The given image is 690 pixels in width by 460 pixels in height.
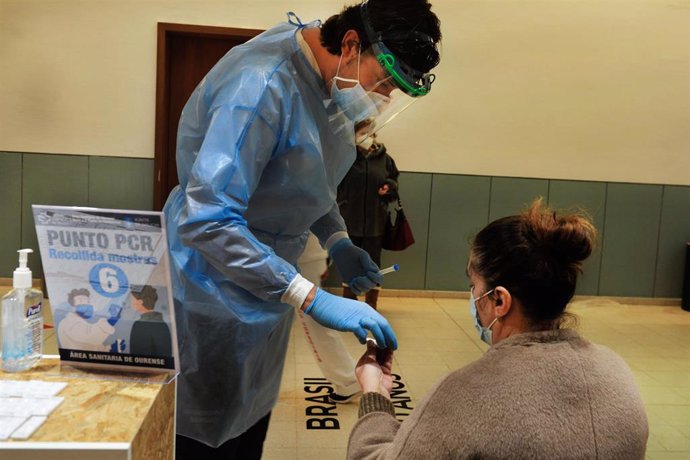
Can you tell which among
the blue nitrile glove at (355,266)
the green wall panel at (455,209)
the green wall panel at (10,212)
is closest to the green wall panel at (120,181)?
the green wall panel at (455,209)

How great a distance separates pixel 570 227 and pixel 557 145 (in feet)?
14.9

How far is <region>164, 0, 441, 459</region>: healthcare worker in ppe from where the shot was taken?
4.03 feet

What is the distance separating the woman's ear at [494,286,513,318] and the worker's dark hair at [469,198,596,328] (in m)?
0.01

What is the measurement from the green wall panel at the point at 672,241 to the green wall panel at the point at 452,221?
67.7 inches

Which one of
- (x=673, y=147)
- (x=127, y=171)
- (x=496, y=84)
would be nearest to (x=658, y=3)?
(x=673, y=147)

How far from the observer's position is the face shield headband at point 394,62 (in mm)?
1367

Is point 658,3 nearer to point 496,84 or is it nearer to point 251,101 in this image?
point 496,84

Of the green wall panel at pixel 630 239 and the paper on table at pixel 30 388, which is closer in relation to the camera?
the paper on table at pixel 30 388

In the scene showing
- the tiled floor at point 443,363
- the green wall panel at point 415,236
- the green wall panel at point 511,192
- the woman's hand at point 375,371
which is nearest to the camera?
the woman's hand at point 375,371

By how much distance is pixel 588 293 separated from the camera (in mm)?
5590

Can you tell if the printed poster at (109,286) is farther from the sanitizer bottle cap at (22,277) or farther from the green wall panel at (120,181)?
the green wall panel at (120,181)

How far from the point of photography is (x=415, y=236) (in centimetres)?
530

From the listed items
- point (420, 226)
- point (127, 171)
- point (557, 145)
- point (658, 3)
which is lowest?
point (420, 226)

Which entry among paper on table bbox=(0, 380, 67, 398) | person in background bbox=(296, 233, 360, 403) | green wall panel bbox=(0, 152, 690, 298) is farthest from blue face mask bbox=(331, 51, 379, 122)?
green wall panel bbox=(0, 152, 690, 298)
